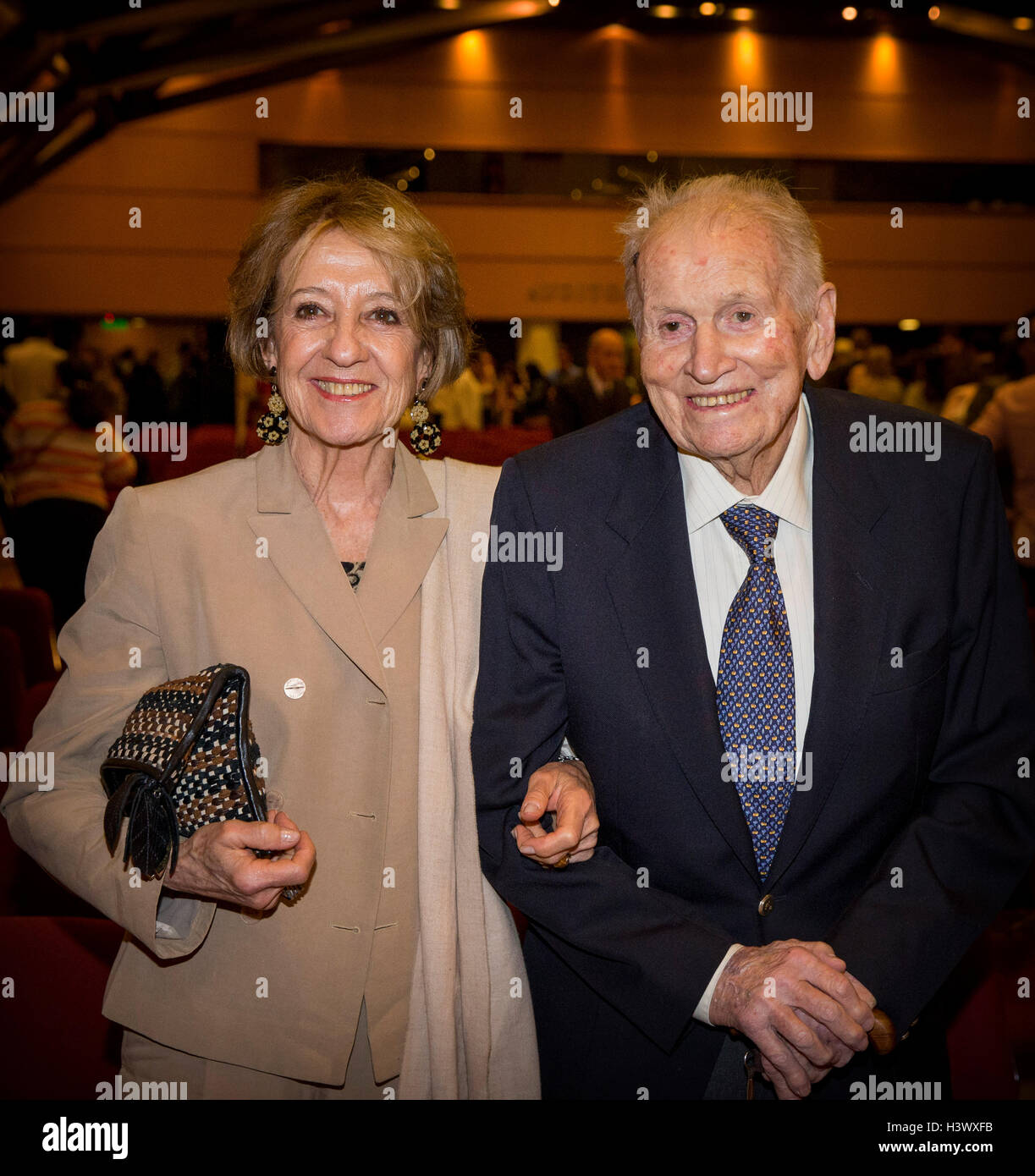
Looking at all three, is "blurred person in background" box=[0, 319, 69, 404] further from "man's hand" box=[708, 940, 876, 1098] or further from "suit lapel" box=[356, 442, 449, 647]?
"man's hand" box=[708, 940, 876, 1098]

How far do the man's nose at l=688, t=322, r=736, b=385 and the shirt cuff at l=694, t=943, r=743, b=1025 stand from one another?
81cm

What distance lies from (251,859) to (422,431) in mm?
816

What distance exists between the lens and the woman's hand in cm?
134

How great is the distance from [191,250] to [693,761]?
37.3 feet

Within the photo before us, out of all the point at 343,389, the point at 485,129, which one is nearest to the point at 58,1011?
the point at 343,389

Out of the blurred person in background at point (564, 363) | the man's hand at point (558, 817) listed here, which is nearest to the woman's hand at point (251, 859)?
the man's hand at point (558, 817)

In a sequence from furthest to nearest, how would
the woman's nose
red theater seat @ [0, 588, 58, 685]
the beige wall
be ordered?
the beige wall
red theater seat @ [0, 588, 58, 685]
the woman's nose

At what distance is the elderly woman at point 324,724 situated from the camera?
1544 millimetres

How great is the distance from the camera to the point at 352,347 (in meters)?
1.67

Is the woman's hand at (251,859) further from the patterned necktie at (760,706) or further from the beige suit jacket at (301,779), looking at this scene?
the patterned necktie at (760,706)

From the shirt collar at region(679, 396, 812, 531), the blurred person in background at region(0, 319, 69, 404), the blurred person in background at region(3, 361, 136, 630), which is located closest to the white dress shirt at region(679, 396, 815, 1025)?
the shirt collar at region(679, 396, 812, 531)

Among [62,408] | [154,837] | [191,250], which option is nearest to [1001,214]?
[191,250]

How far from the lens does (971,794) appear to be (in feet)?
5.30
